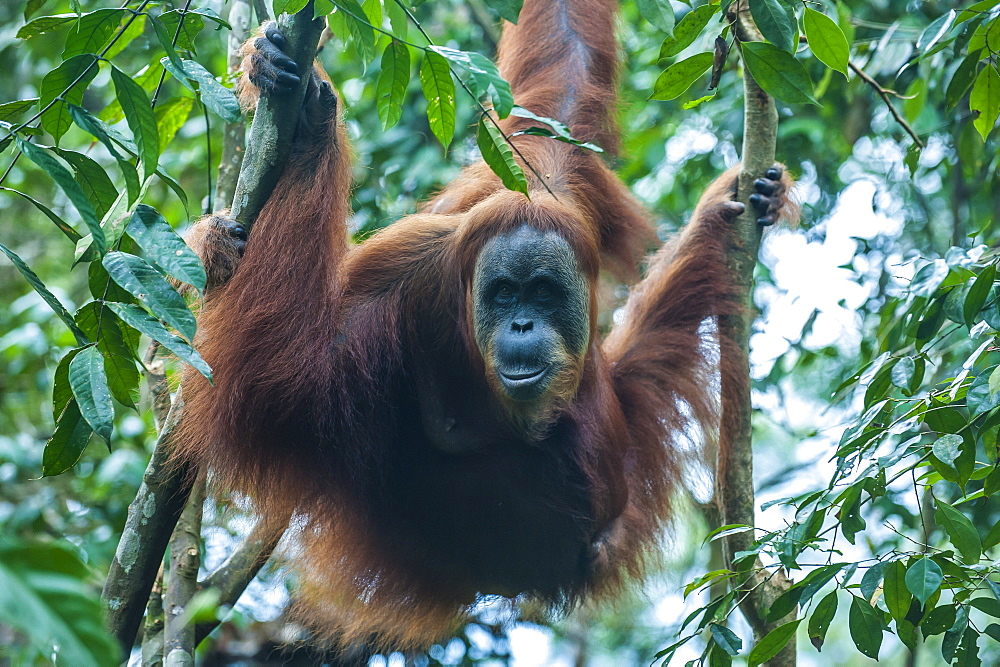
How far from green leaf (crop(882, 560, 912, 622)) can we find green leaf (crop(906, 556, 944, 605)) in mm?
110

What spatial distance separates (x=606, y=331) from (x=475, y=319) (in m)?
2.35

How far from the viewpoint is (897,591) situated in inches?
84.1

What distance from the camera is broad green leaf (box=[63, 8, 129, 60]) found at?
1843mm

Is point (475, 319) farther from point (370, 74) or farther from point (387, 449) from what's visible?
point (370, 74)

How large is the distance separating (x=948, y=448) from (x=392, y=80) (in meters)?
1.55

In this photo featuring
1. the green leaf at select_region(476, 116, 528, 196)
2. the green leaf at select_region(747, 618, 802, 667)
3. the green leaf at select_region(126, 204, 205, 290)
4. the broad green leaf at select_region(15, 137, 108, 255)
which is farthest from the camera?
the green leaf at select_region(747, 618, 802, 667)

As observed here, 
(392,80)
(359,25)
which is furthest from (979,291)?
(359,25)

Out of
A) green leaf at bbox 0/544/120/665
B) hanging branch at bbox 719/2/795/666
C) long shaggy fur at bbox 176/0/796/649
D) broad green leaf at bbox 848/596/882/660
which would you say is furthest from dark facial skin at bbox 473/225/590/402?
green leaf at bbox 0/544/120/665

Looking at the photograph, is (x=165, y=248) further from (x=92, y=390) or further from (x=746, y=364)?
(x=746, y=364)

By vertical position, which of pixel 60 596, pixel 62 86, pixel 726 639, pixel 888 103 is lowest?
pixel 60 596

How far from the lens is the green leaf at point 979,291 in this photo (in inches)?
86.1

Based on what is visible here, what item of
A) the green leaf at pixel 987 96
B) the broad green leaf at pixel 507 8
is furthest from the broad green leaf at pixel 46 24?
the green leaf at pixel 987 96

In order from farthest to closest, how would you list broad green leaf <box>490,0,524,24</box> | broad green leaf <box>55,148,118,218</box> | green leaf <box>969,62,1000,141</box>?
green leaf <box>969,62,1000,141</box> → broad green leaf <box>490,0,524,24</box> → broad green leaf <box>55,148,118,218</box>

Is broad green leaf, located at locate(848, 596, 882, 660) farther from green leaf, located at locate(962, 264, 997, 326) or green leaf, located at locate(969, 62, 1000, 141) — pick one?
green leaf, located at locate(969, 62, 1000, 141)
